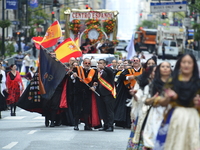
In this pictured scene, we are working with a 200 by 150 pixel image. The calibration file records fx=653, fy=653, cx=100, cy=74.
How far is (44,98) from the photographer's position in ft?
51.2

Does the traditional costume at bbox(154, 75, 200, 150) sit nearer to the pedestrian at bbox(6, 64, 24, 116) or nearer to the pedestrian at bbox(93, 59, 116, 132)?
the pedestrian at bbox(93, 59, 116, 132)

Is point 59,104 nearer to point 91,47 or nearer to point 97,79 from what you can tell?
point 97,79

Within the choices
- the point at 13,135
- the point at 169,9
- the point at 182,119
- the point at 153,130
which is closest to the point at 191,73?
the point at 182,119

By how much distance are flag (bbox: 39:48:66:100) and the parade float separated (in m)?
15.9

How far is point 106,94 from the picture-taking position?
1482 cm

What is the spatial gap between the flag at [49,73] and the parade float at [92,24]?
15.9m

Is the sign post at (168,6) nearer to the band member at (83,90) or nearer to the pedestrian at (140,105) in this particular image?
the band member at (83,90)

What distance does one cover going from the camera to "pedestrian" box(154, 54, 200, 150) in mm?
7078

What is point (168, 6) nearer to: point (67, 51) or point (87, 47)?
point (87, 47)

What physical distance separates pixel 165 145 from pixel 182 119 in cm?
36

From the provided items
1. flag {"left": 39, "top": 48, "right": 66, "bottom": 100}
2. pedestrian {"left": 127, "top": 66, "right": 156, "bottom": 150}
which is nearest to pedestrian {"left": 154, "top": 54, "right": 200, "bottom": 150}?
pedestrian {"left": 127, "top": 66, "right": 156, "bottom": 150}

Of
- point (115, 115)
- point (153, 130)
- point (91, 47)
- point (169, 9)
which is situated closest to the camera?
point (153, 130)

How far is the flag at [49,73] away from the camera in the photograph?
49.9 ft

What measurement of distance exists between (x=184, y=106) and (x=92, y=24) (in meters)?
24.9
